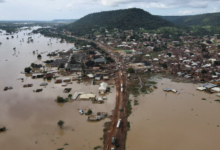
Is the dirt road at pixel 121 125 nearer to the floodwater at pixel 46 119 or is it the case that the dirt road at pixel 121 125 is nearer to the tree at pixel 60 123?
the floodwater at pixel 46 119

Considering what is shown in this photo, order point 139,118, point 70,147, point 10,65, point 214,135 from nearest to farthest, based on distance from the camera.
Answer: point 70,147
point 214,135
point 139,118
point 10,65

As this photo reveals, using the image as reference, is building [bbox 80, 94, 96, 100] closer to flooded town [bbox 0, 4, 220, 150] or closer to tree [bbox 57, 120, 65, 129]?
flooded town [bbox 0, 4, 220, 150]

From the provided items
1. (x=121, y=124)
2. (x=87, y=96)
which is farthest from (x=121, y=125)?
(x=87, y=96)


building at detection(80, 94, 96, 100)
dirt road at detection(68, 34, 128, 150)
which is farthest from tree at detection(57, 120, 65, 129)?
building at detection(80, 94, 96, 100)

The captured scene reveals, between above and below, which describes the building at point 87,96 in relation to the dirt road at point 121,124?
above

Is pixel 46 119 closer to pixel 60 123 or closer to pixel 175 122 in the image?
pixel 60 123

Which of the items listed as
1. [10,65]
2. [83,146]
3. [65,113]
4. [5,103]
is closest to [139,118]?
[83,146]

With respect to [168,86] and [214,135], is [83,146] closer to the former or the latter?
[214,135]

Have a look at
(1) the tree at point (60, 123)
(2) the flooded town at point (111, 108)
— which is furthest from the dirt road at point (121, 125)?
(1) the tree at point (60, 123)
